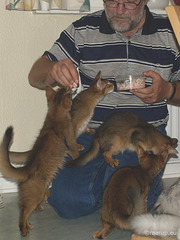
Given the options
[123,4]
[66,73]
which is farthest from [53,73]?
[123,4]

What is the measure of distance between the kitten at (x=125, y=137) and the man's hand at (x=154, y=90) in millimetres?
196

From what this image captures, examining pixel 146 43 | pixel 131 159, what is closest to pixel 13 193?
pixel 131 159

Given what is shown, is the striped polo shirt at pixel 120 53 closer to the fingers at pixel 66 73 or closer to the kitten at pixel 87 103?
the kitten at pixel 87 103

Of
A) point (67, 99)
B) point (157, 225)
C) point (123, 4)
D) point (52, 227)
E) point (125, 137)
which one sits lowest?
point (52, 227)

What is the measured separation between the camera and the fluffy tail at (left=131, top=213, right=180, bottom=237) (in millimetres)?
1443

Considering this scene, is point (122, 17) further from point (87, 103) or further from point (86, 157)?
point (86, 157)

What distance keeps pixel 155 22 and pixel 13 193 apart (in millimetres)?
1551

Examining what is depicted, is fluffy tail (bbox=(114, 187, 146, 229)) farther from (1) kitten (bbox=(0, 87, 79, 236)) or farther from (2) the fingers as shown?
(2) the fingers

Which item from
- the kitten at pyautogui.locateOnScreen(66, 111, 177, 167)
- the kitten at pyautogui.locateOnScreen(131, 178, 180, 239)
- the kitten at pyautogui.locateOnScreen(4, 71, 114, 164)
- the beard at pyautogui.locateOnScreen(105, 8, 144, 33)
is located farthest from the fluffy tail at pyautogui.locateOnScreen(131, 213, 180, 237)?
the beard at pyautogui.locateOnScreen(105, 8, 144, 33)

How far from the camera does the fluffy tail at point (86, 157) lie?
2.38 metres

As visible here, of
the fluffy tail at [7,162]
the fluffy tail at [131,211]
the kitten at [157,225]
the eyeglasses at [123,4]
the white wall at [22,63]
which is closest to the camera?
the kitten at [157,225]

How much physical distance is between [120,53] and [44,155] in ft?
2.64

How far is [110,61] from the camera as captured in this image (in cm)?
251

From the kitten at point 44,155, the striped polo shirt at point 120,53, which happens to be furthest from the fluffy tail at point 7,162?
the striped polo shirt at point 120,53
